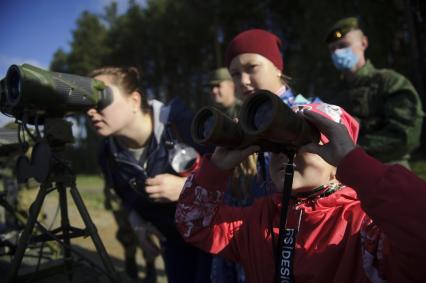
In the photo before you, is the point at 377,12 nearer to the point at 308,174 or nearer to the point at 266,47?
the point at 266,47

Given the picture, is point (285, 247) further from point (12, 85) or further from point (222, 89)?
point (222, 89)

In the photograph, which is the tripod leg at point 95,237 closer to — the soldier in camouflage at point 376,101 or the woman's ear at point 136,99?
the woman's ear at point 136,99

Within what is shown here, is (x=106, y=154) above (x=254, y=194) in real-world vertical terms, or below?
above

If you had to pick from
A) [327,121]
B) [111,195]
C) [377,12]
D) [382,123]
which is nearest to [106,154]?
[327,121]

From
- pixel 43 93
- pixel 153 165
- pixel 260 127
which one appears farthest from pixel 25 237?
pixel 260 127

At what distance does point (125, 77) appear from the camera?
2348mm

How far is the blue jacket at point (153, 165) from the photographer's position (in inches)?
87.7

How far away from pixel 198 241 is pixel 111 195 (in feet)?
11.4

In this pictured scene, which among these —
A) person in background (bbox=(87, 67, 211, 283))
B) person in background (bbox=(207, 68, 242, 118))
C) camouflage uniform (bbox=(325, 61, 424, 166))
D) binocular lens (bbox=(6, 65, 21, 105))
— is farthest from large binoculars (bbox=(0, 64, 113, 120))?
person in background (bbox=(207, 68, 242, 118))

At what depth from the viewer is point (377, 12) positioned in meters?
10.2

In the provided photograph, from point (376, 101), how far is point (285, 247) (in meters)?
1.91

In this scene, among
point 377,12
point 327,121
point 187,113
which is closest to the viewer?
point 327,121

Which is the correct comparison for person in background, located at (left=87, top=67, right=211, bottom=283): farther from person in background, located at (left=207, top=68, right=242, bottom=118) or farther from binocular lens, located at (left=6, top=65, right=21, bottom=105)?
person in background, located at (left=207, top=68, right=242, bottom=118)

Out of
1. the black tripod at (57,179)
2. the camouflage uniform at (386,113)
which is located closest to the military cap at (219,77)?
the camouflage uniform at (386,113)
